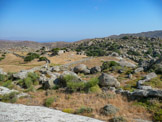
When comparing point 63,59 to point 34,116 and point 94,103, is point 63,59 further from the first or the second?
point 34,116

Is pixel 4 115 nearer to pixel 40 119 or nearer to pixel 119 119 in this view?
pixel 40 119

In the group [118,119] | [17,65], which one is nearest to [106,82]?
[118,119]

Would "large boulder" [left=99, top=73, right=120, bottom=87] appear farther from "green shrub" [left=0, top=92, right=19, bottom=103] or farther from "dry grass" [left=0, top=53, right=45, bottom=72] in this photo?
"dry grass" [left=0, top=53, right=45, bottom=72]

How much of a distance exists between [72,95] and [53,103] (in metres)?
1.95

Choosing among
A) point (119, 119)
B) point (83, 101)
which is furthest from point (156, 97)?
point (83, 101)

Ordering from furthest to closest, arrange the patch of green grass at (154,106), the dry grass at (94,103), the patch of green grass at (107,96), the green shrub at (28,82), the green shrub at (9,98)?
the green shrub at (28,82) < the green shrub at (9,98) < the patch of green grass at (107,96) < the dry grass at (94,103) < the patch of green grass at (154,106)

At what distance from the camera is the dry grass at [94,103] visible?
732 centimetres

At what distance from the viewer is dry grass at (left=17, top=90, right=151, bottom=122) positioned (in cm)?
732

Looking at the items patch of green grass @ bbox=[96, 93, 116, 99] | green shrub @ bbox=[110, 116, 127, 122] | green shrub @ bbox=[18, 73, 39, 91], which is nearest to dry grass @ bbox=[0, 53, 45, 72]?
green shrub @ bbox=[18, 73, 39, 91]

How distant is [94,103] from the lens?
29.2 ft

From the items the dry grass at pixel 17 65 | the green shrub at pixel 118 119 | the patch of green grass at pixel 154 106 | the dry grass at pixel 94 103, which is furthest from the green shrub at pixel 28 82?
the dry grass at pixel 17 65

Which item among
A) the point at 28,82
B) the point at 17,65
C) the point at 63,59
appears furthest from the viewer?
the point at 63,59

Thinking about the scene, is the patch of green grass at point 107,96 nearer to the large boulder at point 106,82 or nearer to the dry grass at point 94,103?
the dry grass at point 94,103

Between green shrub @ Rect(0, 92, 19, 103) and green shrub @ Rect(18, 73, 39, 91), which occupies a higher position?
green shrub @ Rect(0, 92, 19, 103)
